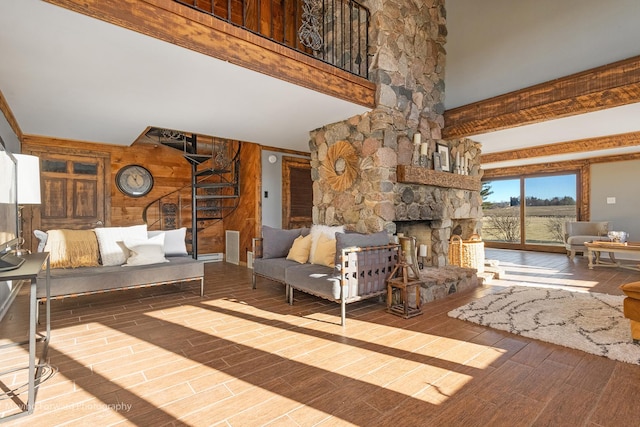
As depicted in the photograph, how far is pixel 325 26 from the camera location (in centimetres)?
444

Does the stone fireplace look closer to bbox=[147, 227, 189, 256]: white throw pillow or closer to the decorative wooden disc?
the decorative wooden disc

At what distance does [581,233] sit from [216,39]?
857cm

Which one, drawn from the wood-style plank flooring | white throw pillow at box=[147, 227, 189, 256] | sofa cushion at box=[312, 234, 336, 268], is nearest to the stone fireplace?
sofa cushion at box=[312, 234, 336, 268]

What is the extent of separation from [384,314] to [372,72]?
2892 mm

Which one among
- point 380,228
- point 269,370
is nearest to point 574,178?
point 380,228

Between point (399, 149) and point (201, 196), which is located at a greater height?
point (399, 149)

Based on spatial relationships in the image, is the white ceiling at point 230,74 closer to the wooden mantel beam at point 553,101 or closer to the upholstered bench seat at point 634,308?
the wooden mantel beam at point 553,101

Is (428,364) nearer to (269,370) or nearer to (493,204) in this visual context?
(269,370)

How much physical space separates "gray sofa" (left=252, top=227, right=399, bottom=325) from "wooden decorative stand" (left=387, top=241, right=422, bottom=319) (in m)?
0.09

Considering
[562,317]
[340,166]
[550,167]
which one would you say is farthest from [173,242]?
[550,167]

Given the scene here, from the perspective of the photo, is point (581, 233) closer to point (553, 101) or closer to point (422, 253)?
point (553, 101)

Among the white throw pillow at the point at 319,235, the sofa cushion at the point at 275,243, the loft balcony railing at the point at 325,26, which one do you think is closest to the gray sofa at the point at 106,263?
the sofa cushion at the point at 275,243

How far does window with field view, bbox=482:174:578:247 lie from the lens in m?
8.20

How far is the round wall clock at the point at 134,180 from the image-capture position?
6.00m
